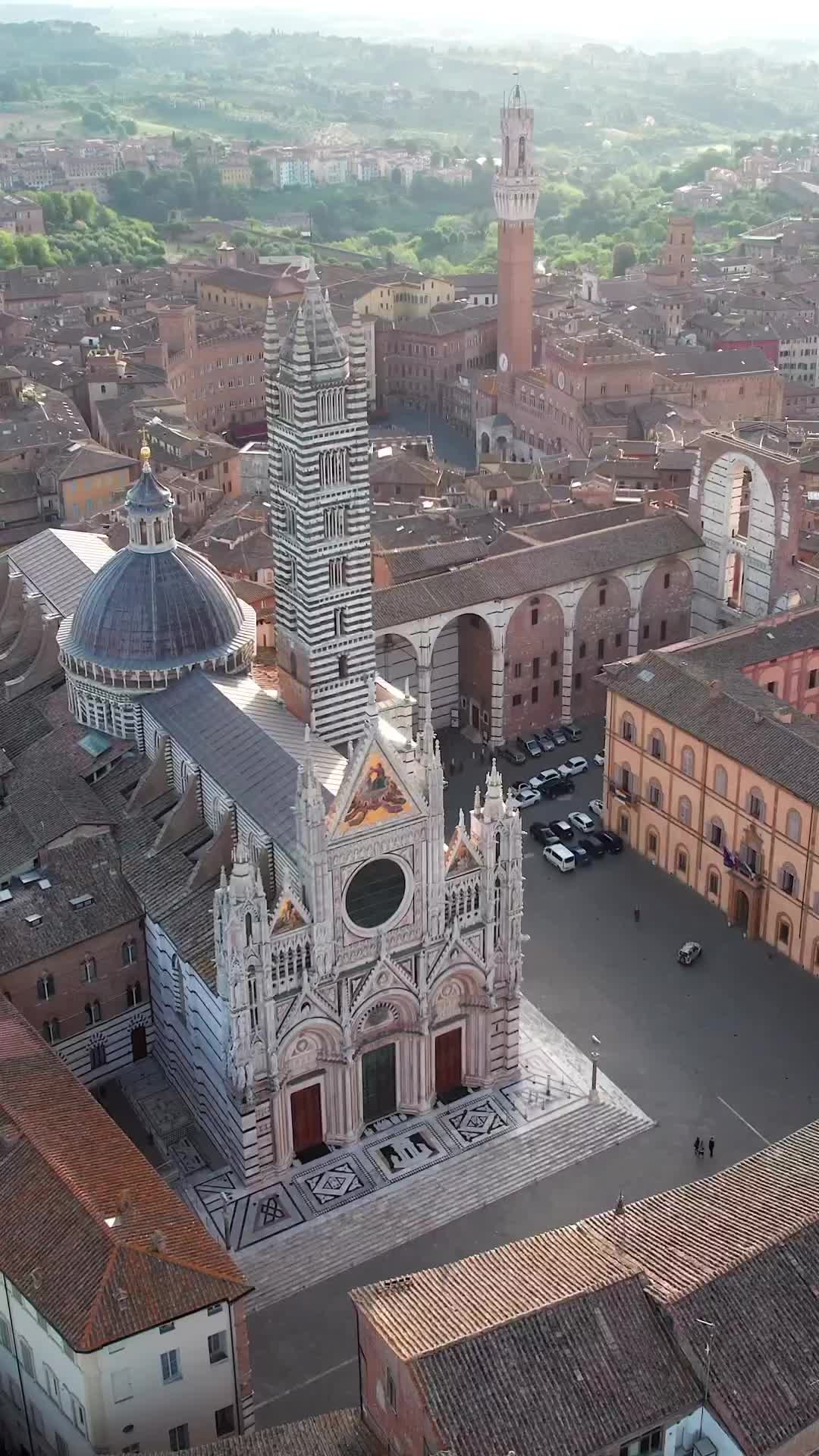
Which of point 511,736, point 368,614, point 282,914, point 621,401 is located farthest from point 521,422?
point 282,914

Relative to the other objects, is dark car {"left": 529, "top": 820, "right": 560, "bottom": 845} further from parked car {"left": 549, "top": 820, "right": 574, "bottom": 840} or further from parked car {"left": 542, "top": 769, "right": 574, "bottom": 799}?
parked car {"left": 542, "top": 769, "right": 574, "bottom": 799}

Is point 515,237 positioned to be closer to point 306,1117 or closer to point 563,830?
point 563,830

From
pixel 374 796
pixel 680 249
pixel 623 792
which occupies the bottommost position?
pixel 623 792

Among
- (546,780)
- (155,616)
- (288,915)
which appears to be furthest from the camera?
(546,780)

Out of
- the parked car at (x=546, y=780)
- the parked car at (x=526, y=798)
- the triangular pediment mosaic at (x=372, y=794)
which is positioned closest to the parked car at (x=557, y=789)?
the parked car at (x=546, y=780)

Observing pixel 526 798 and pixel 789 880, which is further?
pixel 526 798

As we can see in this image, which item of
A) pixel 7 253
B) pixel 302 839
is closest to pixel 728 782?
pixel 302 839

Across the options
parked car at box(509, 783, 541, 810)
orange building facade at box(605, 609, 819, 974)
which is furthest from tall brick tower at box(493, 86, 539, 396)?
orange building facade at box(605, 609, 819, 974)
